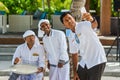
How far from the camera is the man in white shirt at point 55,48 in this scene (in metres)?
6.48

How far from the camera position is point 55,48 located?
21.4ft

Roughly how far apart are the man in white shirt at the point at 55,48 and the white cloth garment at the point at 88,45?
64.7 inches

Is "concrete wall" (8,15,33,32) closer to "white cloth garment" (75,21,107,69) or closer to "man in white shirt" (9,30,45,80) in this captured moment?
"man in white shirt" (9,30,45,80)

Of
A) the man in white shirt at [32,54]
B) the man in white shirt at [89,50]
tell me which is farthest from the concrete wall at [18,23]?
the man in white shirt at [89,50]

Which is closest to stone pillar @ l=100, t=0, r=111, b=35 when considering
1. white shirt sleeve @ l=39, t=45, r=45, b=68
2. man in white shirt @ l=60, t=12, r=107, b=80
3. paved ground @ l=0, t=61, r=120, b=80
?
paved ground @ l=0, t=61, r=120, b=80

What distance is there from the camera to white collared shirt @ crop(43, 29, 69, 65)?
21.3 feet

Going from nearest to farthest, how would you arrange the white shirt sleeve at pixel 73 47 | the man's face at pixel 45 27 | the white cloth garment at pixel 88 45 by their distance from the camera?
the white cloth garment at pixel 88 45
the white shirt sleeve at pixel 73 47
the man's face at pixel 45 27

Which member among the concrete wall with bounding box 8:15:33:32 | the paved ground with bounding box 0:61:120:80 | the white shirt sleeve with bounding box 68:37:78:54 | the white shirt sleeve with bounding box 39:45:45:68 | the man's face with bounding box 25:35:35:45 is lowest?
the paved ground with bounding box 0:61:120:80

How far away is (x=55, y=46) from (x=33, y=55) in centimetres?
36

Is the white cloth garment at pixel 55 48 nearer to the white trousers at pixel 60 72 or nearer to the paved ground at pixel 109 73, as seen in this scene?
the white trousers at pixel 60 72

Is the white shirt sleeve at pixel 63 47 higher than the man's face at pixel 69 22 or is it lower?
lower

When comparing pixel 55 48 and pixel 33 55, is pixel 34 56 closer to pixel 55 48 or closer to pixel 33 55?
pixel 33 55

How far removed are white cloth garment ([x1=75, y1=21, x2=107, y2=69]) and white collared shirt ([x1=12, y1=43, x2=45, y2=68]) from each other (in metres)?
1.72

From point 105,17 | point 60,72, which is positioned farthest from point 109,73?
point 105,17
